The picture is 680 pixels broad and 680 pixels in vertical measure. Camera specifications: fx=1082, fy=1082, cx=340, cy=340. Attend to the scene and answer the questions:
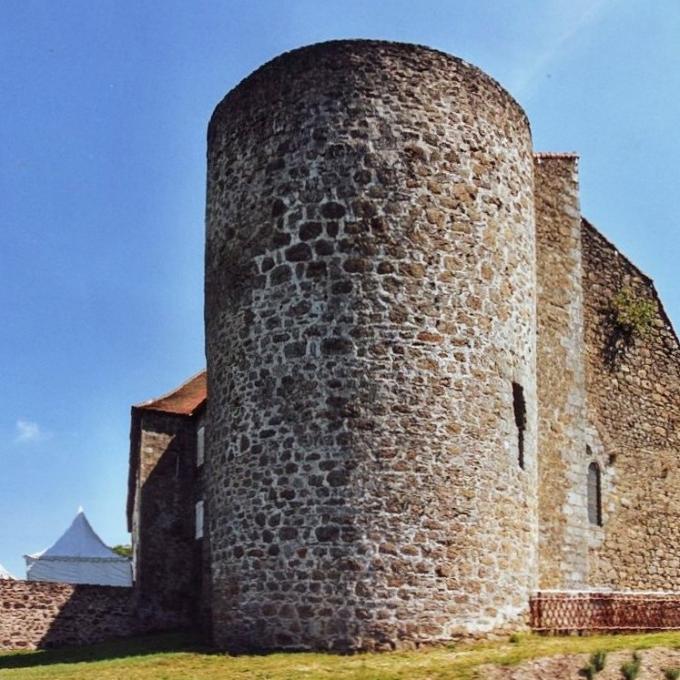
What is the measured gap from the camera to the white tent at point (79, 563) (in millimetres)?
35469

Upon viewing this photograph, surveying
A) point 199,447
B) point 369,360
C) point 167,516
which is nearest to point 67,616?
point 167,516

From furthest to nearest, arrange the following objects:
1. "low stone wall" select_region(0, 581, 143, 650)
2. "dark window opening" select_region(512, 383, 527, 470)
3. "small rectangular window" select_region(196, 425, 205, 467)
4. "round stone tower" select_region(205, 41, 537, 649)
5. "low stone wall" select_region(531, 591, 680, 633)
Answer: "small rectangular window" select_region(196, 425, 205, 467) → "low stone wall" select_region(0, 581, 143, 650) → "dark window opening" select_region(512, 383, 527, 470) → "low stone wall" select_region(531, 591, 680, 633) → "round stone tower" select_region(205, 41, 537, 649)

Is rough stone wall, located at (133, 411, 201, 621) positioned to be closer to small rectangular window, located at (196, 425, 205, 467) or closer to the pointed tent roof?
small rectangular window, located at (196, 425, 205, 467)

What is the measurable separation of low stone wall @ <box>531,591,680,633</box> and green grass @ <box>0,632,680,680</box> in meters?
0.67

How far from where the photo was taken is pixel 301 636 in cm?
1491

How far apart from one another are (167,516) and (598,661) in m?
15.4

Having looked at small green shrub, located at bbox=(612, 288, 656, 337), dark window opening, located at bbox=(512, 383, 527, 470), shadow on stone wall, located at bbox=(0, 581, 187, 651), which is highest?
small green shrub, located at bbox=(612, 288, 656, 337)

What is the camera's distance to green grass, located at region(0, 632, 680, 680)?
1311cm

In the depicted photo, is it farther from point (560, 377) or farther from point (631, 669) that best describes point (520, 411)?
point (631, 669)

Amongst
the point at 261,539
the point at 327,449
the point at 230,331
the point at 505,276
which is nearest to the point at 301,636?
the point at 261,539

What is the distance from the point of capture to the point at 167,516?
26.0 meters

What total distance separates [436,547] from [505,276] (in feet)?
14.8

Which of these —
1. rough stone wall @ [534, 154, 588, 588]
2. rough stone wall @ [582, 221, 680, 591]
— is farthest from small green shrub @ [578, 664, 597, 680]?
rough stone wall @ [582, 221, 680, 591]

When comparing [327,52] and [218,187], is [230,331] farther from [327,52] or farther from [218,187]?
[327,52]
